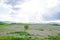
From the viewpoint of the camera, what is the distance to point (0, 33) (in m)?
1.52

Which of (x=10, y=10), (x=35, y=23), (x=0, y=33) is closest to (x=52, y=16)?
(x=35, y=23)

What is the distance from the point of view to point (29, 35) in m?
1.53

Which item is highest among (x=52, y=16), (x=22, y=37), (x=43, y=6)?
(x=43, y=6)

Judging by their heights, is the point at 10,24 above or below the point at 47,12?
below

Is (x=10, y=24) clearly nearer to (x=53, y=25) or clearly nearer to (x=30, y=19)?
(x=30, y=19)

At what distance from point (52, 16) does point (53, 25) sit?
106 mm

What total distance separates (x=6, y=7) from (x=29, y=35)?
16.7 inches

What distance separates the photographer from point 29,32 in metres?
1.54

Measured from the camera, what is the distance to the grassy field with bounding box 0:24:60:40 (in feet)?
4.96

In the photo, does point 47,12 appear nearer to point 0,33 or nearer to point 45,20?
point 45,20

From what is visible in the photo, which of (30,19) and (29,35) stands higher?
(30,19)

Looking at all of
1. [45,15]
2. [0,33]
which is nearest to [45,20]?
[45,15]

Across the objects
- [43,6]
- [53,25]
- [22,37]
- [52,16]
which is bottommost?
[22,37]

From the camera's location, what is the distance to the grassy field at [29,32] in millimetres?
1511
